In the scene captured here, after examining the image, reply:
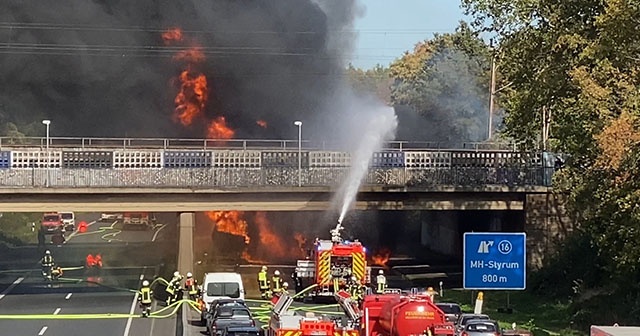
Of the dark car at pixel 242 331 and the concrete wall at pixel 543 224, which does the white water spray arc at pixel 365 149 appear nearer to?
the concrete wall at pixel 543 224

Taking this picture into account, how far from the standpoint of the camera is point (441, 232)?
68250 mm

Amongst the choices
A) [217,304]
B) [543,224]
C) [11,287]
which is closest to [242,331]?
[217,304]

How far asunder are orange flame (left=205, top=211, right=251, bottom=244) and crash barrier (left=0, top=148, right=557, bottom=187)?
6102mm

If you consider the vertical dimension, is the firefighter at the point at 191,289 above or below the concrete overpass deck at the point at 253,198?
below

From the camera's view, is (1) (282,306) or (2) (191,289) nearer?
(1) (282,306)

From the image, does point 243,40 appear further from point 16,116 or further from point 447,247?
point 447,247

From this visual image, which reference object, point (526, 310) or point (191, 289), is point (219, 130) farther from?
point (526, 310)

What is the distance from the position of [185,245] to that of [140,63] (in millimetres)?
32310

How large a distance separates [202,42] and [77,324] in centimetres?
4104

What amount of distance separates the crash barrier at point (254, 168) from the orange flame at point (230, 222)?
610cm

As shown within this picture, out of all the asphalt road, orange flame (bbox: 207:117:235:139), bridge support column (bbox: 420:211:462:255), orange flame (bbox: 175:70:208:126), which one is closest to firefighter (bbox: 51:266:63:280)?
the asphalt road

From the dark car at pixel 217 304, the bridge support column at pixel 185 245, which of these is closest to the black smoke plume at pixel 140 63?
the bridge support column at pixel 185 245

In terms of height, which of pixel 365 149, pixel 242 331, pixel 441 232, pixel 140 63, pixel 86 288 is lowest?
pixel 86 288

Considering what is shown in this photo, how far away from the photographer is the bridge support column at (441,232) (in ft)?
211
